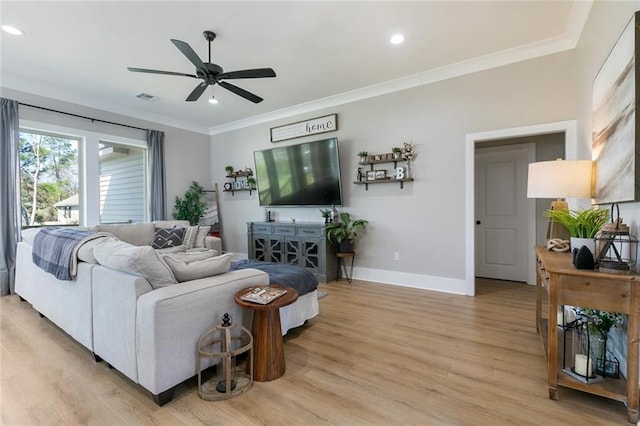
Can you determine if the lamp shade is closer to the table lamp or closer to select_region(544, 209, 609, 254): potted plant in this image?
the table lamp

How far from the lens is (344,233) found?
4.28 metres

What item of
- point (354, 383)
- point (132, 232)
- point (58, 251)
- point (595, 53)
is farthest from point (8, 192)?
point (595, 53)

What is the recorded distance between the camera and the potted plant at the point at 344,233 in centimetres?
429

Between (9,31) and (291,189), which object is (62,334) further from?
(291,189)

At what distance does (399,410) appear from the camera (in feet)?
5.36

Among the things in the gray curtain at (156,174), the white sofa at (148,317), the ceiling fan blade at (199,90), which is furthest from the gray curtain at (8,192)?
the ceiling fan blade at (199,90)

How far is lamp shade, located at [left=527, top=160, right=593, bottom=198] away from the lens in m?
2.07

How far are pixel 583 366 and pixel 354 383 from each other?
133 cm

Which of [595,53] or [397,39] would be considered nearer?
[595,53]

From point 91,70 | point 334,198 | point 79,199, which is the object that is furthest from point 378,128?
point 79,199

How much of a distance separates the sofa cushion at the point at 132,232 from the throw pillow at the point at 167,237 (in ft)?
0.32

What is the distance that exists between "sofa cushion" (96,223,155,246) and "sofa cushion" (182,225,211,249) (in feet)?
1.55

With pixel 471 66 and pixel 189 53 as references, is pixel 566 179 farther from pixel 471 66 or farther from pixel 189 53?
pixel 189 53

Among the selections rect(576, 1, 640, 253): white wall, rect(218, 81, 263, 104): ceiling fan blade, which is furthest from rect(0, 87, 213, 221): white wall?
rect(576, 1, 640, 253): white wall
